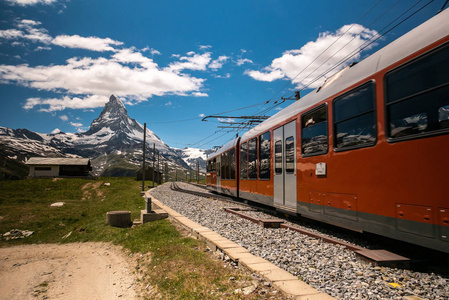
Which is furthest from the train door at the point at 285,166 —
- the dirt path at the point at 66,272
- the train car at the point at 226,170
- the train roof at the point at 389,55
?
the train car at the point at 226,170

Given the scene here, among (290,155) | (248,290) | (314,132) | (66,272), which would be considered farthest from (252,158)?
(248,290)

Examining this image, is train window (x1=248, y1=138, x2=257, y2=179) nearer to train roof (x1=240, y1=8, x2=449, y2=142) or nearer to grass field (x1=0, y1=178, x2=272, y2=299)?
grass field (x1=0, y1=178, x2=272, y2=299)

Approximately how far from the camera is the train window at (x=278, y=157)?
438 inches

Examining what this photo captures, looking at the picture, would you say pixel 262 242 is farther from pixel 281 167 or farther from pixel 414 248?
pixel 281 167

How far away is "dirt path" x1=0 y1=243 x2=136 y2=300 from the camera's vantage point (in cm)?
882

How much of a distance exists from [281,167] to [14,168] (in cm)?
23362

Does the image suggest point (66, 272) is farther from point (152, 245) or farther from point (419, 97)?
point (419, 97)

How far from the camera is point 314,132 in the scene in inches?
338

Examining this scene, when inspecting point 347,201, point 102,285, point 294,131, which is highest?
point 294,131

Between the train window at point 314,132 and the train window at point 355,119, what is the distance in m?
0.51

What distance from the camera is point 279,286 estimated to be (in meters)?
4.34

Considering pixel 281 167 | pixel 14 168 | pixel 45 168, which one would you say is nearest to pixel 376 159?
pixel 281 167

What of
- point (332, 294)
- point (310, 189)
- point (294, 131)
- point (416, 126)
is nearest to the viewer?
point (332, 294)

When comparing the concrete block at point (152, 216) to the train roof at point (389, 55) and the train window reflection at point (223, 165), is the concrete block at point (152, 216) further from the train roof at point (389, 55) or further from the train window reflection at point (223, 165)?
the train window reflection at point (223, 165)
